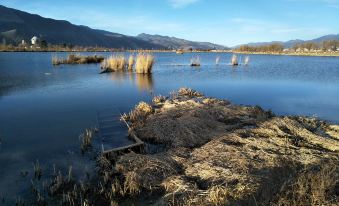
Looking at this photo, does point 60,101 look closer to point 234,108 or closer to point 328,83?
point 234,108

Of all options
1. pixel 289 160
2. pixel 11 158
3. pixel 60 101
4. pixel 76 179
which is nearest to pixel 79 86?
pixel 60 101

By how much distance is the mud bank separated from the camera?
213 inches

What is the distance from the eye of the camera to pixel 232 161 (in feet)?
23.0

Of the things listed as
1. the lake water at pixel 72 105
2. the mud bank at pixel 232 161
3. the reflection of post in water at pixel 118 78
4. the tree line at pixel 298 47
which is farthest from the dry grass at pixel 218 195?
the tree line at pixel 298 47

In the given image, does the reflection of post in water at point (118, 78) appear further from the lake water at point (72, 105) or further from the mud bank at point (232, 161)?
the mud bank at point (232, 161)

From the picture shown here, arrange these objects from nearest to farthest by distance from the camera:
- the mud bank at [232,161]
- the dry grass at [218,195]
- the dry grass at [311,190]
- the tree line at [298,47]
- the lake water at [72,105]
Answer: the dry grass at [311,190] → the dry grass at [218,195] → the mud bank at [232,161] → the lake water at [72,105] → the tree line at [298,47]

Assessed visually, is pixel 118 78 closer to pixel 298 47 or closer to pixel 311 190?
pixel 311 190

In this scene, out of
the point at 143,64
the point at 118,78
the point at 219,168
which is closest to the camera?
the point at 219,168

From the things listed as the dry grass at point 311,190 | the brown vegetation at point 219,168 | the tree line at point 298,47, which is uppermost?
the tree line at point 298,47

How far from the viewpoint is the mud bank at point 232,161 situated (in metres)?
5.41

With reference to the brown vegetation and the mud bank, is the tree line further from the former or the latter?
the brown vegetation

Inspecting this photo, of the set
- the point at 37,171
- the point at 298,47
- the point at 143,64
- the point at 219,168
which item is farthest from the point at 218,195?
the point at 298,47

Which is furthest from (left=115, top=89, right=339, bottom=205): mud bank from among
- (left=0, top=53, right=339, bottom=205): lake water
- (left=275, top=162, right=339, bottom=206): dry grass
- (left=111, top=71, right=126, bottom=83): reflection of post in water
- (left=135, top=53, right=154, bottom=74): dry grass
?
(left=135, top=53, right=154, bottom=74): dry grass

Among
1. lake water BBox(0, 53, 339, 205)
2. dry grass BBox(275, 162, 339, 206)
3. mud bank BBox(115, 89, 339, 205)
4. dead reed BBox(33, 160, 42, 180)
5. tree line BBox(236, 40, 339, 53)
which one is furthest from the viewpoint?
tree line BBox(236, 40, 339, 53)
